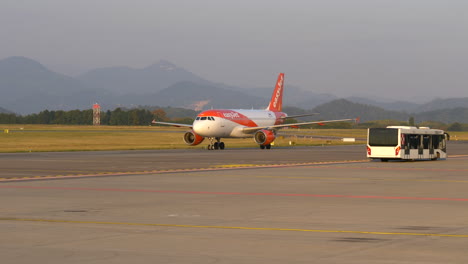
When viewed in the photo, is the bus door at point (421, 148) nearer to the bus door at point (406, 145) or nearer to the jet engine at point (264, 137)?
the bus door at point (406, 145)

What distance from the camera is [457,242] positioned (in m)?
15.8

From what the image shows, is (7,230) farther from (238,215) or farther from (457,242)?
(457,242)

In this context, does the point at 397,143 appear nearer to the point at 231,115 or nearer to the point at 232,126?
the point at 232,126

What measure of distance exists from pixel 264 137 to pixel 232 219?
59.1 m

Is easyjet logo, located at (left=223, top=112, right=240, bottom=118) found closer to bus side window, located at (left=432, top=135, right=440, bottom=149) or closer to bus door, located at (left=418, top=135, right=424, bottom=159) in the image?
bus side window, located at (left=432, top=135, right=440, bottom=149)

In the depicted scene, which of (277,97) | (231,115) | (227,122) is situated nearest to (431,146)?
(227,122)

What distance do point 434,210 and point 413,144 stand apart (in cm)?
3542

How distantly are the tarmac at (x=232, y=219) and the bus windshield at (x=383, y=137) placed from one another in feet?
58.7

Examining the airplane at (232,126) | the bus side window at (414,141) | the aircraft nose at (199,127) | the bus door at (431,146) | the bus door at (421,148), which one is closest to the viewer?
the bus side window at (414,141)

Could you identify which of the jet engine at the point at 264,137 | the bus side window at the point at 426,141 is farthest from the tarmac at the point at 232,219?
the jet engine at the point at 264,137

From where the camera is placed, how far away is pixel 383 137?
56.2 m

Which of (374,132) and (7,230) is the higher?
(374,132)

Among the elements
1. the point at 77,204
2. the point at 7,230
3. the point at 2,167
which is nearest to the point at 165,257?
the point at 7,230

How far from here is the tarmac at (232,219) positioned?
14289 mm
